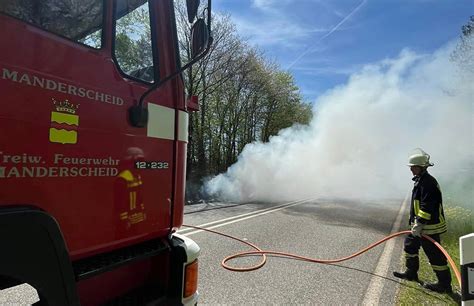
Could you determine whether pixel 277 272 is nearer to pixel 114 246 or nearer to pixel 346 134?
pixel 114 246

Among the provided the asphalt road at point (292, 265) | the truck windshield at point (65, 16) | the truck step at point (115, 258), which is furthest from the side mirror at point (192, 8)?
the asphalt road at point (292, 265)

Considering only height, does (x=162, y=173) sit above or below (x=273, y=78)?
below

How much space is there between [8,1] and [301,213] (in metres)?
10.2

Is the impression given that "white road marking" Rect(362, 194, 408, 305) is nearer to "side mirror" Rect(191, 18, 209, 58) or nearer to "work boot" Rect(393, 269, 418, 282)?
"work boot" Rect(393, 269, 418, 282)

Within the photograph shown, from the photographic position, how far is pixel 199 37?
2168 millimetres

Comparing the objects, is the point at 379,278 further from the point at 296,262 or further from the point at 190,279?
the point at 190,279

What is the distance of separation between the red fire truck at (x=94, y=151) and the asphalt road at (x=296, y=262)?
7.02 feet

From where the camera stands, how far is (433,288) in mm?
4750

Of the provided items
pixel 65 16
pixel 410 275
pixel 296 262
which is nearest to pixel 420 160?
pixel 410 275

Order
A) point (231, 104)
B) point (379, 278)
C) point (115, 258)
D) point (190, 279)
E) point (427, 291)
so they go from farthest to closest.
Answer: point (231, 104) < point (379, 278) < point (427, 291) < point (190, 279) < point (115, 258)

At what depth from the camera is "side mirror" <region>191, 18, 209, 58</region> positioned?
7.07 ft

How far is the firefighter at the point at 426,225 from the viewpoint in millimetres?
4758

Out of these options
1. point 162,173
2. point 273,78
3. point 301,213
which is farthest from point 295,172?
point 162,173

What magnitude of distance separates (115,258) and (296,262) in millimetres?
4105
